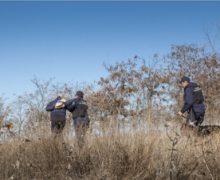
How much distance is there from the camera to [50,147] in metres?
6.31

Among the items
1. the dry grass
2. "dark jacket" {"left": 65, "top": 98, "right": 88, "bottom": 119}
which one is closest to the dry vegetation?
the dry grass

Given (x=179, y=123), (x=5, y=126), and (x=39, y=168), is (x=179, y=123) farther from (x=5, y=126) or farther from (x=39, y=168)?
(x=5, y=126)

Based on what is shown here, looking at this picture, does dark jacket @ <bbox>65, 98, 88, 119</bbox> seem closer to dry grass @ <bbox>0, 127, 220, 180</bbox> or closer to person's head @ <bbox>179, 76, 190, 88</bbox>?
person's head @ <bbox>179, 76, 190, 88</bbox>

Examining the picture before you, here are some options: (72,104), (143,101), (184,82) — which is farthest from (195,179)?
(72,104)

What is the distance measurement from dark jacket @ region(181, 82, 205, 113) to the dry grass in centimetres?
315

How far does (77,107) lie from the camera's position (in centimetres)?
1130

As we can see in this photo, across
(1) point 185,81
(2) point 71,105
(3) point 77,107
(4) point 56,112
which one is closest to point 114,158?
(1) point 185,81

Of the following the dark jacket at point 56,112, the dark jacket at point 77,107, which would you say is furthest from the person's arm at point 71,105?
the dark jacket at point 56,112

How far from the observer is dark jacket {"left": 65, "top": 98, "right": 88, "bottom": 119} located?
36.6 ft

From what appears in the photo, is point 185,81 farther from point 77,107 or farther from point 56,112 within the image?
point 56,112

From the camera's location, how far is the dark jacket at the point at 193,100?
31.9 feet

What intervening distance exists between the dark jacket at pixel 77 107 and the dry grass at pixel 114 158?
14.9 ft

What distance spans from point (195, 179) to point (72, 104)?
250 inches

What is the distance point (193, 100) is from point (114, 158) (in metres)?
4.48
